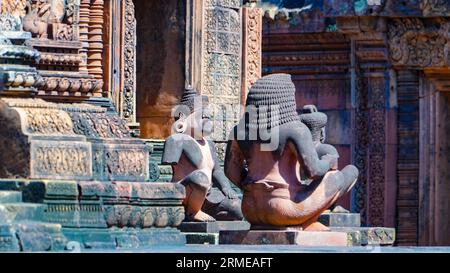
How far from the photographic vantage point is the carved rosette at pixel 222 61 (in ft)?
77.0

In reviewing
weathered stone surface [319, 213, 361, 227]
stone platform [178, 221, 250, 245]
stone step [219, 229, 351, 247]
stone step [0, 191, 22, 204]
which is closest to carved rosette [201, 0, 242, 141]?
stone platform [178, 221, 250, 245]

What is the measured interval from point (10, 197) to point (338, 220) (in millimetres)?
5153

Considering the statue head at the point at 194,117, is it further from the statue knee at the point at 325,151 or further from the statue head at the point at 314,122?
the statue knee at the point at 325,151

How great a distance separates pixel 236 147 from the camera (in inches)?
739

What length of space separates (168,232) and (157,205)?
8.8 inches

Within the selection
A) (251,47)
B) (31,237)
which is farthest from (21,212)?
(251,47)

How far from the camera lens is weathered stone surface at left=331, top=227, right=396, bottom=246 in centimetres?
1922

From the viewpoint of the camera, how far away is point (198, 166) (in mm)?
19906

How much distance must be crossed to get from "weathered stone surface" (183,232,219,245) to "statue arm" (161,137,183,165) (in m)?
0.72

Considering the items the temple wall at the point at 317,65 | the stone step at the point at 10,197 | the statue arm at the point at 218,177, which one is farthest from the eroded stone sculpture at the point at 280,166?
the temple wall at the point at 317,65

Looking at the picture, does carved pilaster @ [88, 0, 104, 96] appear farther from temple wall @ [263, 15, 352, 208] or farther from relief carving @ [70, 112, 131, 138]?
temple wall @ [263, 15, 352, 208]

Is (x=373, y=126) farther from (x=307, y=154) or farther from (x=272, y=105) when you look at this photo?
(x=307, y=154)
